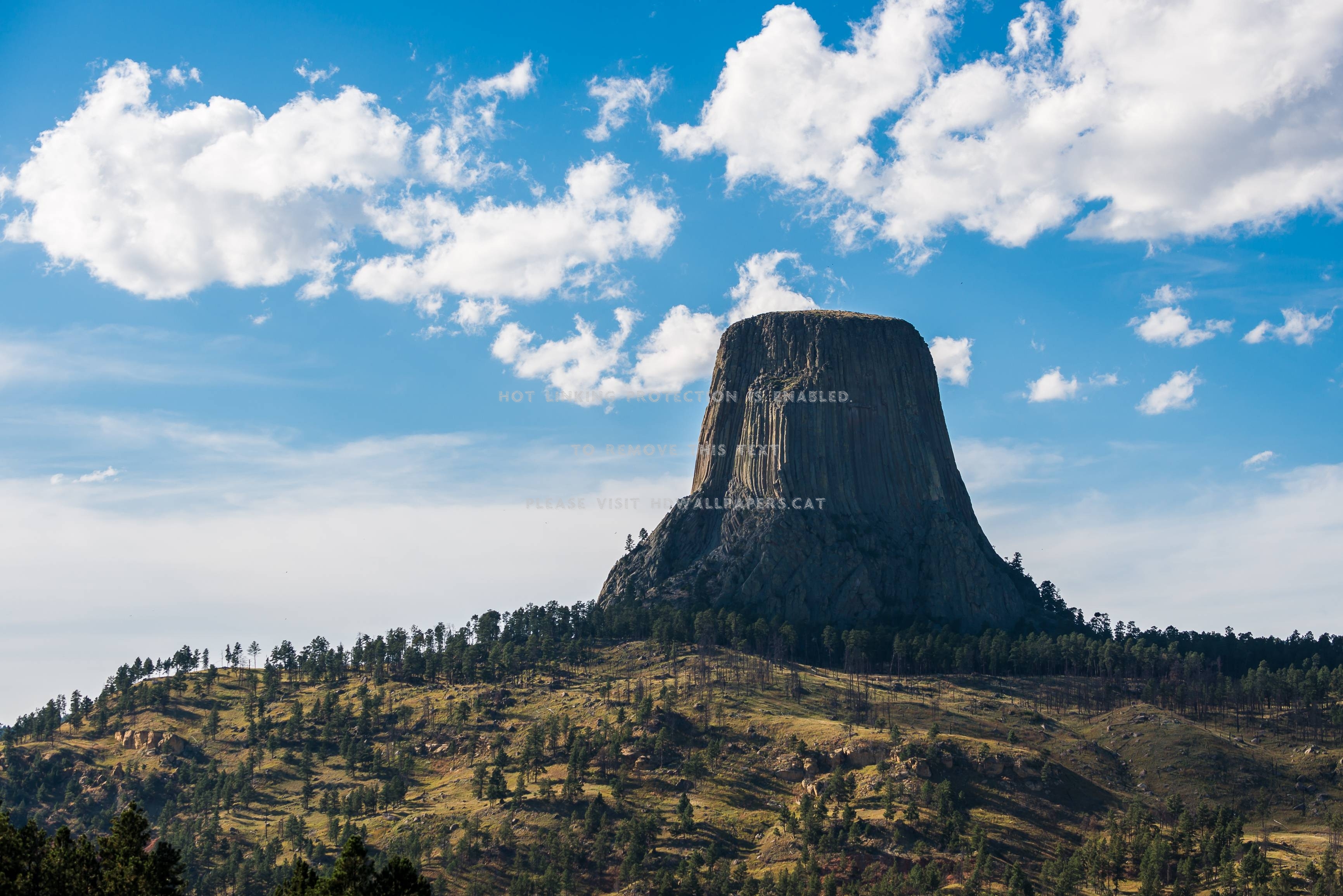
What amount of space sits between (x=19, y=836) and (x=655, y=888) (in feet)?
316

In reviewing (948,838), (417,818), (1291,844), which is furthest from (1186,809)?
(417,818)

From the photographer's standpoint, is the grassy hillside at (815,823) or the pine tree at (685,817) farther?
the pine tree at (685,817)

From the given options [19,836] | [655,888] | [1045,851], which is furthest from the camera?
[1045,851]

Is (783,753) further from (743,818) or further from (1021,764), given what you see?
(1021,764)

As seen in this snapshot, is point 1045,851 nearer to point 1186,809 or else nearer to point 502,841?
point 1186,809

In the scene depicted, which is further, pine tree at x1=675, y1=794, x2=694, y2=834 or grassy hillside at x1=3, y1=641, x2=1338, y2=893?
pine tree at x1=675, y1=794, x2=694, y2=834

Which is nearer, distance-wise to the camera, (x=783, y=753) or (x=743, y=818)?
(x=743, y=818)

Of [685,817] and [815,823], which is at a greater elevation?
[815,823]

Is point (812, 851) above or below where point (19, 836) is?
below

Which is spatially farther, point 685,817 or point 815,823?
point 685,817

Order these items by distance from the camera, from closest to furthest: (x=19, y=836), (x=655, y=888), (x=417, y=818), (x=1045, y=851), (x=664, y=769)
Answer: (x=19, y=836) → (x=655, y=888) → (x=1045, y=851) → (x=417, y=818) → (x=664, y=769)

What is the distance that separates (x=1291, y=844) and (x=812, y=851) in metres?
69.0

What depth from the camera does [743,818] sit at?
180 metres

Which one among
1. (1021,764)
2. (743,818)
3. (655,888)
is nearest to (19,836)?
(655,888)
